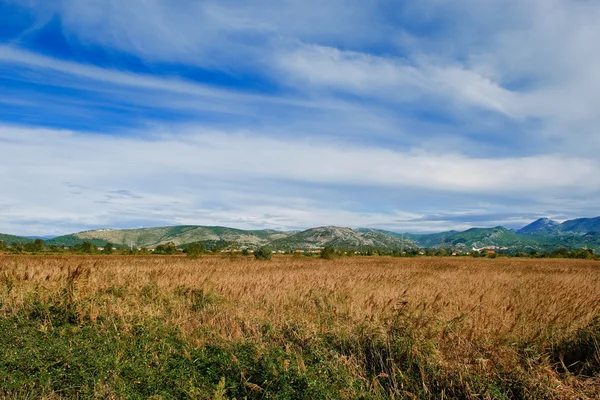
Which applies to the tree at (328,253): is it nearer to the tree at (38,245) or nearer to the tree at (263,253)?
the tree at (263,253)

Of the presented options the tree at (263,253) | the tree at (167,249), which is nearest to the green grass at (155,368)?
the tree at (263,253)

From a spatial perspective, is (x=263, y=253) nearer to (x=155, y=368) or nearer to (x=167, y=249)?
(x=155, y=368)

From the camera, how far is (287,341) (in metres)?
7.54

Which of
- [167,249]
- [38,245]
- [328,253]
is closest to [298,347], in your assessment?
[328,253]

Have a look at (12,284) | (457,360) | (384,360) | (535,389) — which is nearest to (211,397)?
(384,360)

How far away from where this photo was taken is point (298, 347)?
723 centimetres

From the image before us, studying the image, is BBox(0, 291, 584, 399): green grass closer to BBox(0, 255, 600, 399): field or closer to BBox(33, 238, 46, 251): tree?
BBox(0, 255, 600, 399): field

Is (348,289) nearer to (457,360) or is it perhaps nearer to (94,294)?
(457,360)

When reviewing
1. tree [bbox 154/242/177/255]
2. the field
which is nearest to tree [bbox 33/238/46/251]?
tree [bbox 154/242/177/255]

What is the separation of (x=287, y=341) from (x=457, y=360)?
10.2 ft

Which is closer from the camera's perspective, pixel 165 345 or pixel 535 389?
pixel 535 389

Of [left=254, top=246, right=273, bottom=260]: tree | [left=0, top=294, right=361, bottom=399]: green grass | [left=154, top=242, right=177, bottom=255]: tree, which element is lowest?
[left=154, top=242, right=177, bottom=255]: tree

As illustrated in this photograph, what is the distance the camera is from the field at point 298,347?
5598 mm

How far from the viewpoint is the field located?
18.4ft
